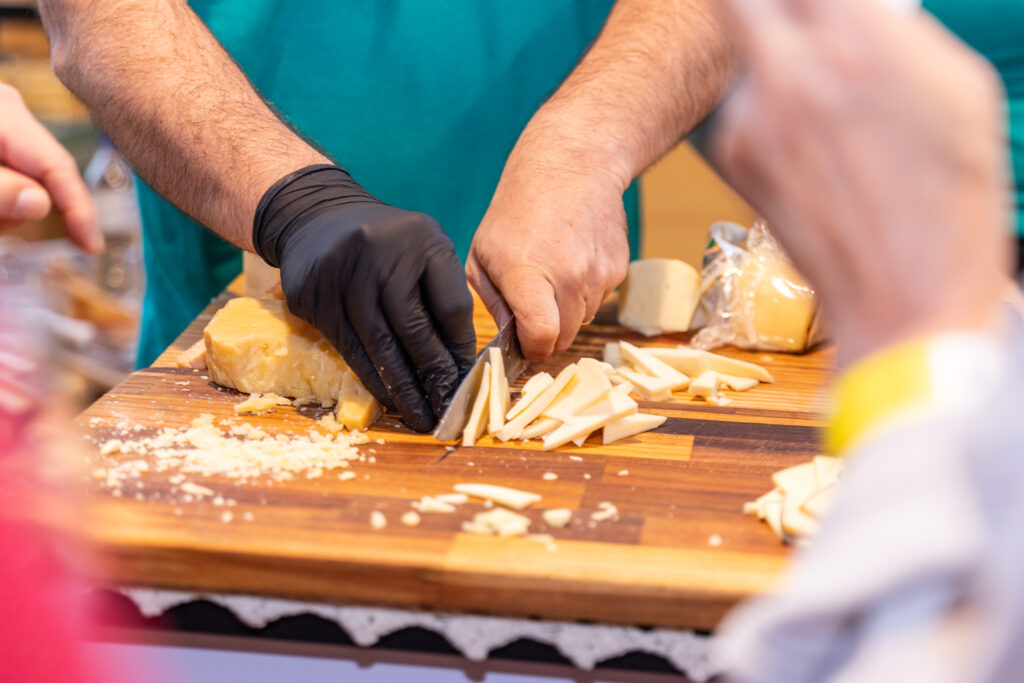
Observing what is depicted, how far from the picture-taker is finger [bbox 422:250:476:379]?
4.95 ft

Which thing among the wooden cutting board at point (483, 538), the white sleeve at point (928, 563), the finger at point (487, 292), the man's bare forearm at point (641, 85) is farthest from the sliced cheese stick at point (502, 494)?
the man's bare forearm at point (641, 85)

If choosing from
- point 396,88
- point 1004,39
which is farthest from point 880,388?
point 396,88

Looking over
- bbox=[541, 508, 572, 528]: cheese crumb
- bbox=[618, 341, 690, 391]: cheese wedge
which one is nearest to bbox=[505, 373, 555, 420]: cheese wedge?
bbox=[618, 341, 690, 391]: cheese wedge

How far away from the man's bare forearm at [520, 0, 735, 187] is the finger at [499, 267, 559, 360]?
14.4 inches

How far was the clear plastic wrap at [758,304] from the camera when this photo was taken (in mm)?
1872

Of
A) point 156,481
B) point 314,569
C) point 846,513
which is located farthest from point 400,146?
point 846,513

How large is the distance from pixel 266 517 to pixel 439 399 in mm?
386

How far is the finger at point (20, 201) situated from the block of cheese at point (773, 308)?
4.30 feet

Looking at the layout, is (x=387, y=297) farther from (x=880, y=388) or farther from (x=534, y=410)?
(x=880, y=388)

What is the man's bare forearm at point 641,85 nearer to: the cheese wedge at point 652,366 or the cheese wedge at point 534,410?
the cheese wedge at point 652,366

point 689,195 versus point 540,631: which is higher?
point 689,195

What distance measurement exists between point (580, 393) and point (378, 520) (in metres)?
0.48

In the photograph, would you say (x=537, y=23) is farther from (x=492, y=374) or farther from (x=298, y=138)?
(x=492, y=374)

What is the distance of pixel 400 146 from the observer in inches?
89.5
